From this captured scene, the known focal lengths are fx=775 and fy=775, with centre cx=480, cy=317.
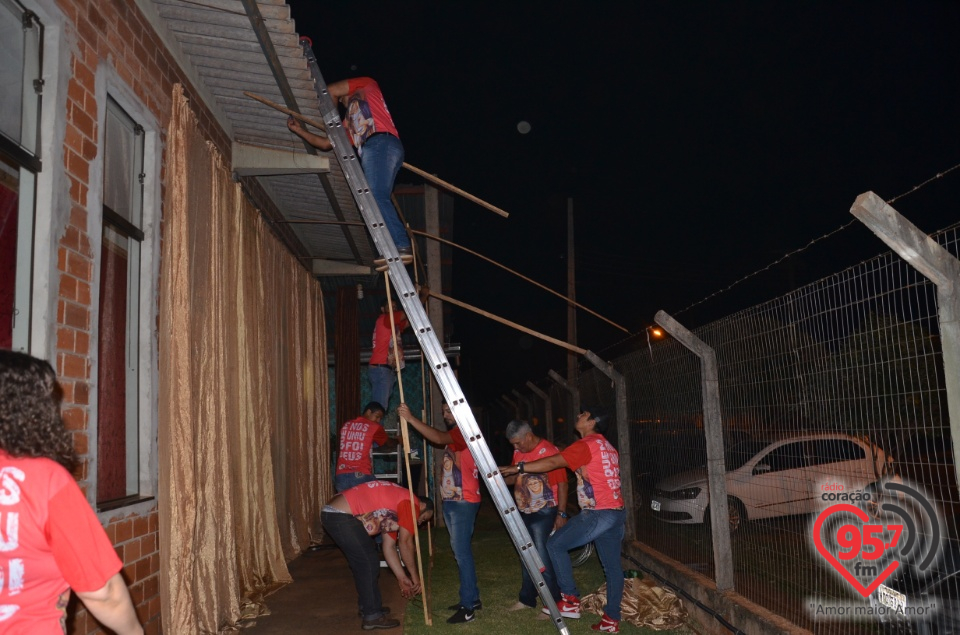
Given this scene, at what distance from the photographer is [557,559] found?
613cm

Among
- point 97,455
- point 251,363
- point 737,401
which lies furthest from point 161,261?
point 737,401

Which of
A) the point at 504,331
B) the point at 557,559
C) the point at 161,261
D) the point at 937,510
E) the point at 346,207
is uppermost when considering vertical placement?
the point at 504,331

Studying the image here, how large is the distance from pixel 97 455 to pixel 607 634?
12.3 ft

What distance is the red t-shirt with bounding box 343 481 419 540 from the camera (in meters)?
6.39

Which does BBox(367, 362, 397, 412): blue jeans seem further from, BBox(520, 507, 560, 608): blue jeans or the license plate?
the license plate

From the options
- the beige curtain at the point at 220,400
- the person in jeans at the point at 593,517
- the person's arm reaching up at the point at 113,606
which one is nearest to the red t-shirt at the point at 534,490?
the person in jeans at the point at 593,517

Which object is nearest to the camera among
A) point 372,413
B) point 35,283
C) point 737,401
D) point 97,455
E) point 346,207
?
point 35,283

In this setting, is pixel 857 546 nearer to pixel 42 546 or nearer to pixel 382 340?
pixel 42 546

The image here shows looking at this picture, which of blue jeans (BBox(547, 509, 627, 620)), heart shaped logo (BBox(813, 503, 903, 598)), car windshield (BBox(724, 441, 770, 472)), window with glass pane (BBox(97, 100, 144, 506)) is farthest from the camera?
blue jeans (BBox(547, 509, 627, 620))

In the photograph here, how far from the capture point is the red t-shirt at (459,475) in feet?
21.4

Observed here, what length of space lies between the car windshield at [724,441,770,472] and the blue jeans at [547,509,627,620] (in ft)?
3.02

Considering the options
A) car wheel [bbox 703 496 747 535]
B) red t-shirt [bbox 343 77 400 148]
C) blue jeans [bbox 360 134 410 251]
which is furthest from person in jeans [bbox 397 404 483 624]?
red t-shirt [bbox 343 77 400 148]

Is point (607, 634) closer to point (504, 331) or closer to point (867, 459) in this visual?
point (867, 459)

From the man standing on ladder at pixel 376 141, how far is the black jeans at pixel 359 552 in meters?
2.21
